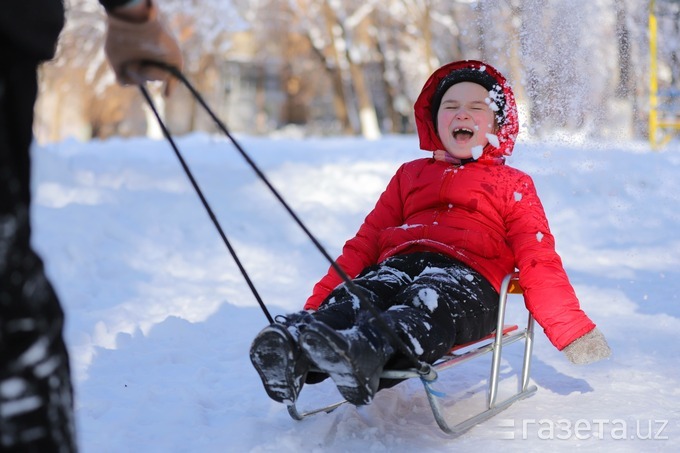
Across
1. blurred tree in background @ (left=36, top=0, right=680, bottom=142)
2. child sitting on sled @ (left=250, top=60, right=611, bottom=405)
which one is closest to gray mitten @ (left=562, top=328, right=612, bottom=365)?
child sitting on sled @ (left=250, top=60, right=611, bottom=405)

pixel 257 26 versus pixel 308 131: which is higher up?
pixel 257 26

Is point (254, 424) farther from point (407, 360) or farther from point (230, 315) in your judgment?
point (230, 315)

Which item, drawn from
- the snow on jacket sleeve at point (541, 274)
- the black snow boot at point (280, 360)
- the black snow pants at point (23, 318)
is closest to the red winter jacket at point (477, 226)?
the snow on jacket sleeve at point (541, 274)

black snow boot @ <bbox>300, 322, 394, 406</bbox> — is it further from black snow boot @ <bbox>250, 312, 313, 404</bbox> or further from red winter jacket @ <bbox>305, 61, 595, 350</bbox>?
red winter jacket @ <bbox>305, 61, 595, 350</bbox>

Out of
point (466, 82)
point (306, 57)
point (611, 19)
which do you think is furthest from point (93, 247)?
point (306, 57)

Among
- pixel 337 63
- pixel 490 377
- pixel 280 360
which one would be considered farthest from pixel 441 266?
pixel 337 63

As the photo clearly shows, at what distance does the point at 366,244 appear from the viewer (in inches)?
128

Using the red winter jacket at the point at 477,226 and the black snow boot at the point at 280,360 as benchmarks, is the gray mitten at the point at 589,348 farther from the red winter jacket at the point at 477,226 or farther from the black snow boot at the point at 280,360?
the black snow boot at the point at 280,360

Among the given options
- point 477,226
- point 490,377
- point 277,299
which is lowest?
point 277,299

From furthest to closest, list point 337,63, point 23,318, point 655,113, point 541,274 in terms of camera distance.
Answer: point 337,63 < point 655,113 < point 541,274 < point 23,318

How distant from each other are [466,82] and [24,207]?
2391 mm

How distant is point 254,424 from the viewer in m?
2.67

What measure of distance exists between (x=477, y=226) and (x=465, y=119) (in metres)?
0.46

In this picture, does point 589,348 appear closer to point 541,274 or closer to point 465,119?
point 541,274
